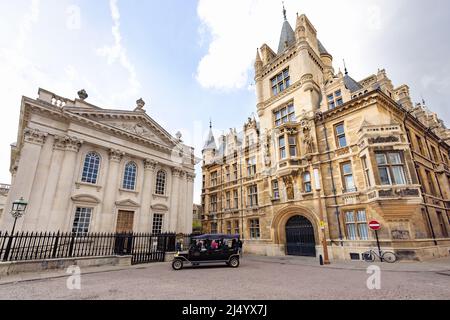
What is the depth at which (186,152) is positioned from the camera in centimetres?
2461

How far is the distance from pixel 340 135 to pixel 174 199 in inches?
669

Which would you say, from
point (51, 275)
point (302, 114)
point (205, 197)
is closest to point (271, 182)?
point (302, 114)

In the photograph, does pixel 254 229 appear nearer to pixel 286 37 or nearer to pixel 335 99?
pixel 335 99

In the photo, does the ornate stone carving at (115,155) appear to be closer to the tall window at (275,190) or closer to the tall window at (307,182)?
the tall window at (275,190)

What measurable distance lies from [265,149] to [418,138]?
14.1 metres

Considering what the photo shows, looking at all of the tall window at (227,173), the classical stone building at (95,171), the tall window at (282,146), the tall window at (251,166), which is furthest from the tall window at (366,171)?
the classical stone building at (95,171)

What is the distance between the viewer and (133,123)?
20656mm

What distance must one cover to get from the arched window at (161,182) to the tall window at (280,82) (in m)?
15.8

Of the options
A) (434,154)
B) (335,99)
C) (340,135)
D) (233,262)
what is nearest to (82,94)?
(233,262)

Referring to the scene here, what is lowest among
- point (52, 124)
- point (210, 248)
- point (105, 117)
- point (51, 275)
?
point (51, 275)

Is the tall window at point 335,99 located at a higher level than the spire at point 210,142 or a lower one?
lower

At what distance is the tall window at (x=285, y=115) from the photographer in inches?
855

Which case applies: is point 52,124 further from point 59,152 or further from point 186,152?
point 186,152

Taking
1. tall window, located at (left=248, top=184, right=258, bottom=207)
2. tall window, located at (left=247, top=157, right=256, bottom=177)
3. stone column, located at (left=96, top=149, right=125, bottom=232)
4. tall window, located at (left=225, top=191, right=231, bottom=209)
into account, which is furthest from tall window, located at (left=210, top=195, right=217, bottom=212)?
stone column, located at (left=96, top=149, right=125, bottom=232)
